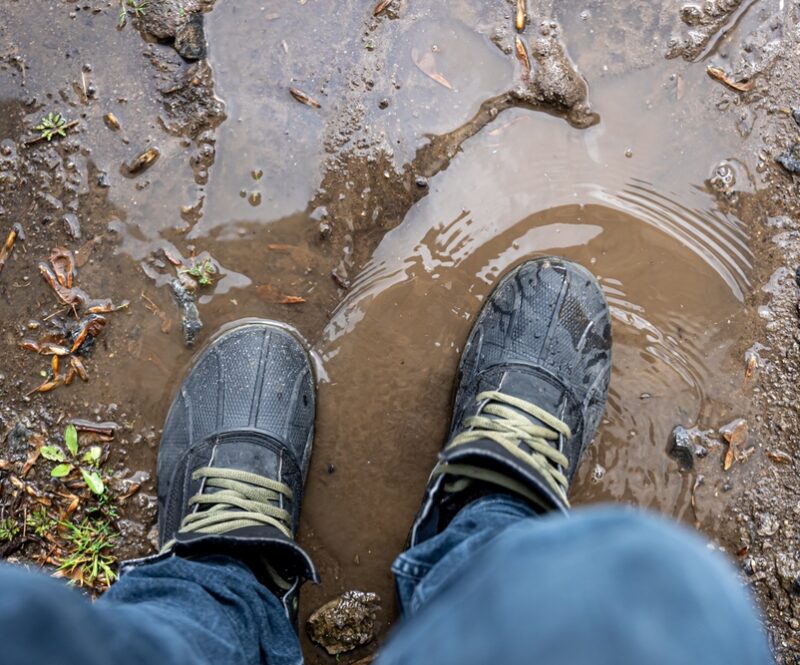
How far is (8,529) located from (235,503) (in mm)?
752

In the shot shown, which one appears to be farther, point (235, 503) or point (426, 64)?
point (426, 64)

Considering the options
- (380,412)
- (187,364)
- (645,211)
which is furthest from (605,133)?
(187,364)

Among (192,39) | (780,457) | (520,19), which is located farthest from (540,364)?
(192,39)

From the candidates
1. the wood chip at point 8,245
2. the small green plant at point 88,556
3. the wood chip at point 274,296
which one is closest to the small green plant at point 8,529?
the small green plant at point 88,556

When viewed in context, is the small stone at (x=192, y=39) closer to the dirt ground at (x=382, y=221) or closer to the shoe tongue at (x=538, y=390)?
the dirt ground at (x=382, y=221)

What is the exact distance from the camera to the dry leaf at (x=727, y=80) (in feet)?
7.20

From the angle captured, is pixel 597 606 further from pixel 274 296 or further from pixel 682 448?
pixel 274 296

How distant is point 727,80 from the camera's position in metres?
2.19

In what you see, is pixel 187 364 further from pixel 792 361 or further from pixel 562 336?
pixel 792 361

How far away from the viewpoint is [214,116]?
2172 millimetres

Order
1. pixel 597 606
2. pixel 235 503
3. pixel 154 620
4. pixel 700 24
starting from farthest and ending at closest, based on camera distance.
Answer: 1. pixel 700 24
2. pixel 235 503
3. pixel 154 620
4. pixel 597 606

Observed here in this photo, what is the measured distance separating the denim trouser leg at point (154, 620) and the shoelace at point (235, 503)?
0.13m

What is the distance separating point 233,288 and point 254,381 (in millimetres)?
327

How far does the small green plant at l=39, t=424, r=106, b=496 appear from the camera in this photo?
7.00 feet
